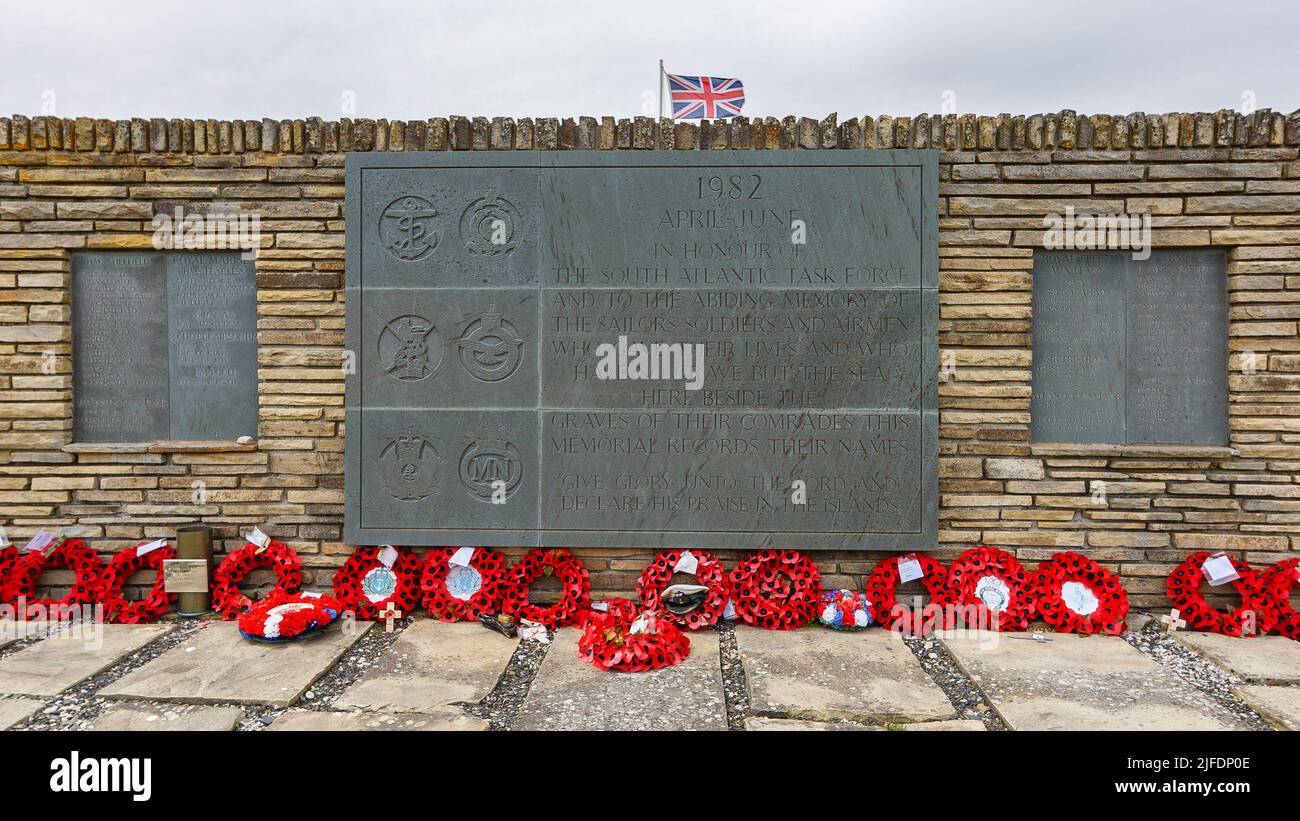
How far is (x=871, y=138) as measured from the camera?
3.94m

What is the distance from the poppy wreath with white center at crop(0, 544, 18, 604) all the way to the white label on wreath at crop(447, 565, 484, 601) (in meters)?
2.57

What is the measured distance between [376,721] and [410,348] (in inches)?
80.1

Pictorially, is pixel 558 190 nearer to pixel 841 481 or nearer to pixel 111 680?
pixel 841 481

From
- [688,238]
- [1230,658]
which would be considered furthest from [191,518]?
[1230,658]

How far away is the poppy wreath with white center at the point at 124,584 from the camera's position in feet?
13.1

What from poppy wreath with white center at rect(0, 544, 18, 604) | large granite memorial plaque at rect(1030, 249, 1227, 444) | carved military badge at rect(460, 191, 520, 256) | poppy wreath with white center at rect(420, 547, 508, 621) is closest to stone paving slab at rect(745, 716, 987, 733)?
poppy wreath with white center at rect(420, 547, 508, 621)

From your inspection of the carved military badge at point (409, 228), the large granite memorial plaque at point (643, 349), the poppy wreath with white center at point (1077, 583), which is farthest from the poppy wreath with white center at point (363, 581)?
the poppy wreath with white center at point (1077, 583)

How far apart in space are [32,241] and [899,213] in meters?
5.08

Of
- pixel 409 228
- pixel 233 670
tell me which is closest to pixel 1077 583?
pixel 409 228

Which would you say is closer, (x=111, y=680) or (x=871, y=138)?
(x=111, y=680)

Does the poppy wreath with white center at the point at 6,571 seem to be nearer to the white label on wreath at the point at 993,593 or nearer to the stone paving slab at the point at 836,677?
the stone paving slab at the point at 836,677

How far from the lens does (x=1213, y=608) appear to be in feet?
12.9

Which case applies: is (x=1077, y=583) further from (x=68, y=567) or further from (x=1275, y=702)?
(x=68, y=567)

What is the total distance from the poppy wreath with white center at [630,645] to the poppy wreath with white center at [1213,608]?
2839 mm
